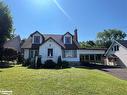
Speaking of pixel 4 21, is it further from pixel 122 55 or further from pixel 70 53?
pixel 122 55

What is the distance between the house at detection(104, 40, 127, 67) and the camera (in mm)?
33594

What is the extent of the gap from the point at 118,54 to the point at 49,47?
1382cm

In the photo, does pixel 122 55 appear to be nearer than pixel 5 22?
No

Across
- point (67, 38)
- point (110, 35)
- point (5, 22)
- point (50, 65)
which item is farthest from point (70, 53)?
point (110, 35)

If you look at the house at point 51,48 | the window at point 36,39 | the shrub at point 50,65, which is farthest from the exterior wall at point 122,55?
the window at point 36,39

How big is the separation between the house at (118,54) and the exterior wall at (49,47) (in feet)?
38.4

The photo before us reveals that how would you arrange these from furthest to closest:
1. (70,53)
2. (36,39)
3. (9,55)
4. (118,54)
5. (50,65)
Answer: (9,55) → (118,54) → (70,53) → (36,39) → (50,65)

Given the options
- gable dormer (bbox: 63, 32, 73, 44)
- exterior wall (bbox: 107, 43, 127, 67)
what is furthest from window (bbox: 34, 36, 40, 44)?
exterior wall (bbox: 107, 43, 127, 67)

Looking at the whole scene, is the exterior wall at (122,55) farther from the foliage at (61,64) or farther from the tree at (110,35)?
the tree at (110,35)

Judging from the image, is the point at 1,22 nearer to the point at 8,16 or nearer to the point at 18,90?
the point at 8,16

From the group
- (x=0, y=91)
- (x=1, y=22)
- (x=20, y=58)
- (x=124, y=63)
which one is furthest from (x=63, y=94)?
(x=20, y=58)

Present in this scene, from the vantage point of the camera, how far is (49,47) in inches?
1262

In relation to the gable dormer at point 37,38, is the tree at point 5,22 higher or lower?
higher

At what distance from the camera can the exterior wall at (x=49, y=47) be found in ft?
105
